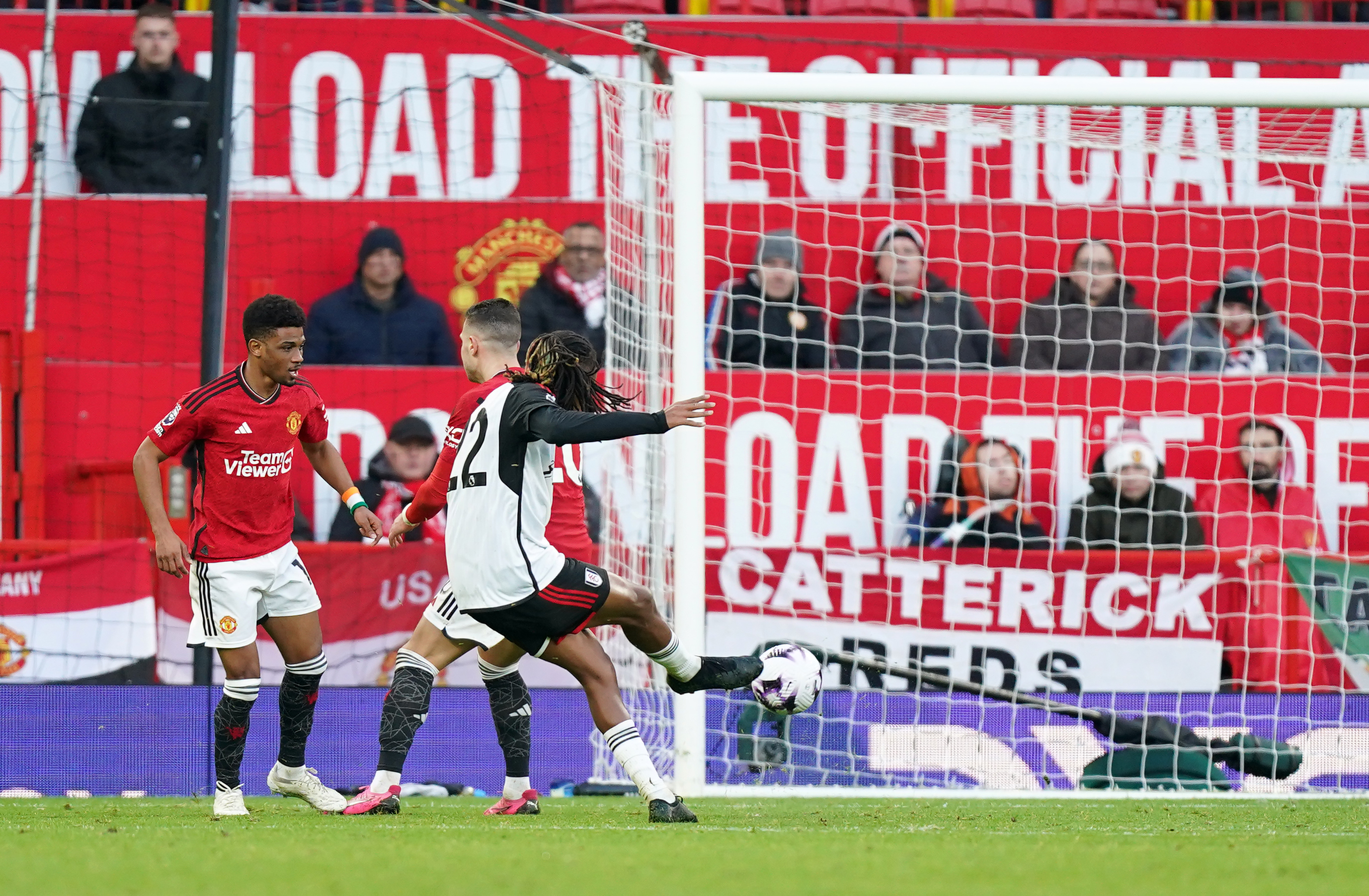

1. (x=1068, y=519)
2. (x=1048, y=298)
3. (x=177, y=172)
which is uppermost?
(x=177, y=172)

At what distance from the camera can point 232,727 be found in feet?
17.7

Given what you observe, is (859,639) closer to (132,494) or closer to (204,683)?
(204,683)

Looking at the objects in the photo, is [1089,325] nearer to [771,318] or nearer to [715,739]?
[771,318]

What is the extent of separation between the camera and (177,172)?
984 cm

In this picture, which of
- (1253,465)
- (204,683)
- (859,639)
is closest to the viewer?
(204,683)

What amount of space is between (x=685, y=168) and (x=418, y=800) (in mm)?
2842

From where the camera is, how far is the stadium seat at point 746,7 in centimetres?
1070

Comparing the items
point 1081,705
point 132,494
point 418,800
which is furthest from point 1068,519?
point 132,494

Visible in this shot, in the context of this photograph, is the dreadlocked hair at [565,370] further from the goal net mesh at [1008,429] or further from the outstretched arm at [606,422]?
the goal net mesh at [1008,429]

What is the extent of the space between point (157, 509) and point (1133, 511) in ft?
16.8

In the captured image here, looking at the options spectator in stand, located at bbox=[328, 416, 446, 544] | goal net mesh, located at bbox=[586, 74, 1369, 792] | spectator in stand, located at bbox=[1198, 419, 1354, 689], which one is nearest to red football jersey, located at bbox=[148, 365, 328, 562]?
goal net mesh, located at bbox=[586, 74, 1369, 792]

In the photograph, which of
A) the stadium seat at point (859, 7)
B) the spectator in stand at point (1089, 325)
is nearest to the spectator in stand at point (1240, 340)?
the spectator in stand at point (1089, 325)

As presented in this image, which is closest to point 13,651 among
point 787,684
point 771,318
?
point 787,684

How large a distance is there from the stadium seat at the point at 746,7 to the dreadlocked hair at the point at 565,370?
6228 millimetres
